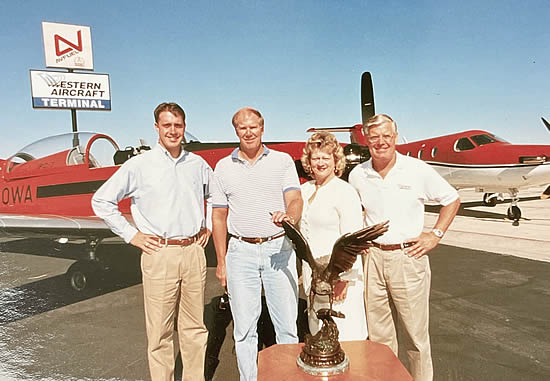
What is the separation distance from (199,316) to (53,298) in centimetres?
354

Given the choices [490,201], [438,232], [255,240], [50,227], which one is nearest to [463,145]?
[490,201]

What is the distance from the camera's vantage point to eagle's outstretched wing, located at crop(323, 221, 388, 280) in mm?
1520

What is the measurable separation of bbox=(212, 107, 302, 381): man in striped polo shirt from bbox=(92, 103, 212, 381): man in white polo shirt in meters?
0.26

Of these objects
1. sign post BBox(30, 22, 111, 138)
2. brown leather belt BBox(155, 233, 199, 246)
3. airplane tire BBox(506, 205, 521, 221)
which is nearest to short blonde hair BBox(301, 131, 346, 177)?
brown leather belt BBox(155, 233, 199, 246)

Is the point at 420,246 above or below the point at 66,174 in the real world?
below

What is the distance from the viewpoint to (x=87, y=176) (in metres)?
5.53

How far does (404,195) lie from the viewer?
83.2 inches

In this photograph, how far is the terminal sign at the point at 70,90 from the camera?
47.8 ft

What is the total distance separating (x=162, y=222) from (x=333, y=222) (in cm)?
108

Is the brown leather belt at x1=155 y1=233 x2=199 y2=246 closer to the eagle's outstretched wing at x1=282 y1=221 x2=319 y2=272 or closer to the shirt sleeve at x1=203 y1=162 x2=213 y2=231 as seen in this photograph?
the shirt sleeve at x1=203 y1=162 x2=213 y2=231

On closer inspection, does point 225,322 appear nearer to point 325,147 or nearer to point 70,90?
point 325,147

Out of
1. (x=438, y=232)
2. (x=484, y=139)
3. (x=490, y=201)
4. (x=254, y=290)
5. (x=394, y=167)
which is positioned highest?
(x=484, y=139)

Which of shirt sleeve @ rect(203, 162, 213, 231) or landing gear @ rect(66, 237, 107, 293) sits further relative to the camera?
landing gear @ rect(66, 237, 107, 293)

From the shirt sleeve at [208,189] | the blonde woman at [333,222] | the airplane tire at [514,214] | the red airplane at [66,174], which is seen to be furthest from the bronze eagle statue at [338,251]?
the airplane tire at [514,214]
